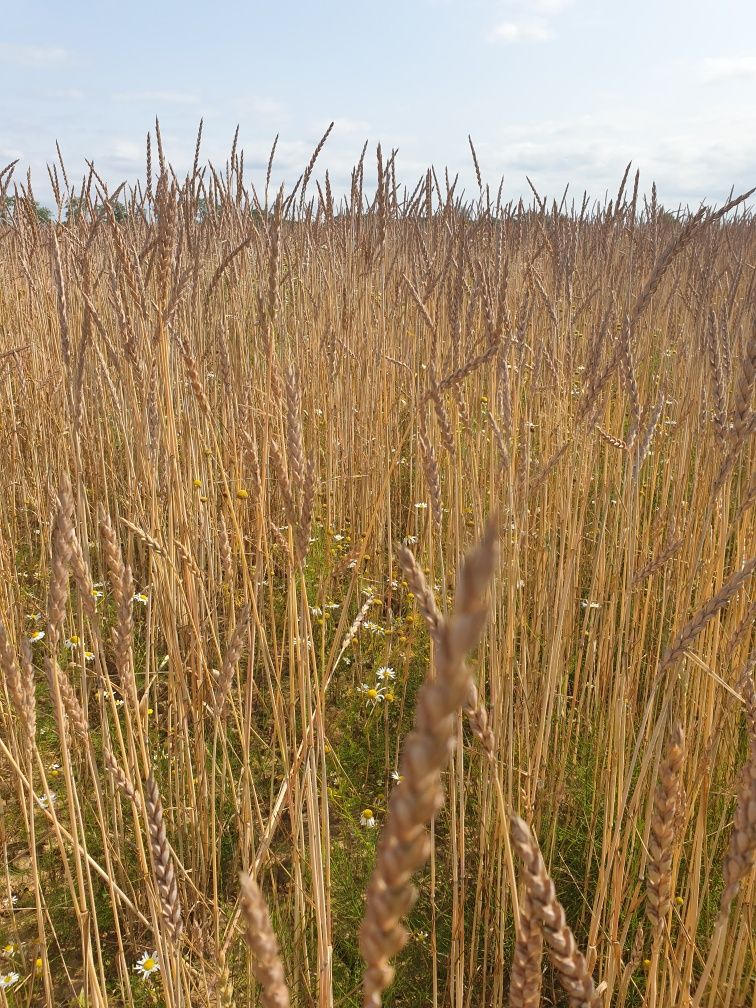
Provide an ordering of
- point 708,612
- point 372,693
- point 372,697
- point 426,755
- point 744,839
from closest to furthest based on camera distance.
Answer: point 426,755
point 744,839
point 708,612
point 372,693
point 372,697

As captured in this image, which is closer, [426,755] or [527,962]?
[426,755]

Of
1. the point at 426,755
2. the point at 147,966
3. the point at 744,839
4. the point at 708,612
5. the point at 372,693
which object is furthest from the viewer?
the point at 372,693

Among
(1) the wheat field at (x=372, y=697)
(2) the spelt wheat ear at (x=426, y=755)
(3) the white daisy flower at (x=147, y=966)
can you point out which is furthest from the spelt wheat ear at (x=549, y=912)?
(3) the white daisy flower at (x=147, y=966)

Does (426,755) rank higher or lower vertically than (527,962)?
higher

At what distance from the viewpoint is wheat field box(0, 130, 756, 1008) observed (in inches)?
27.4

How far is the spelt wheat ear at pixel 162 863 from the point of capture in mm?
590

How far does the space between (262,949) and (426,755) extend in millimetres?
164

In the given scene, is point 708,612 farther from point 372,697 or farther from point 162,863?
point 372,697

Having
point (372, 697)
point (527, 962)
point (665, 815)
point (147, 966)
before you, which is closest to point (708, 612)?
point (665, 815)

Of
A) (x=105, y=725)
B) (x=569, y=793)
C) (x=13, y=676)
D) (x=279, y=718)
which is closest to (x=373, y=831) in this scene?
(x=569, y=793)

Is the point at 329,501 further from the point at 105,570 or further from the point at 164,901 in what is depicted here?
the point at 164,901

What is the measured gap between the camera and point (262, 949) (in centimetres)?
31

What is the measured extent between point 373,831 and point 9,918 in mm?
765

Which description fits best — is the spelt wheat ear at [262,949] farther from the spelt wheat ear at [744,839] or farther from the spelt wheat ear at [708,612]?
the spelt wheat ear at [708,612]
